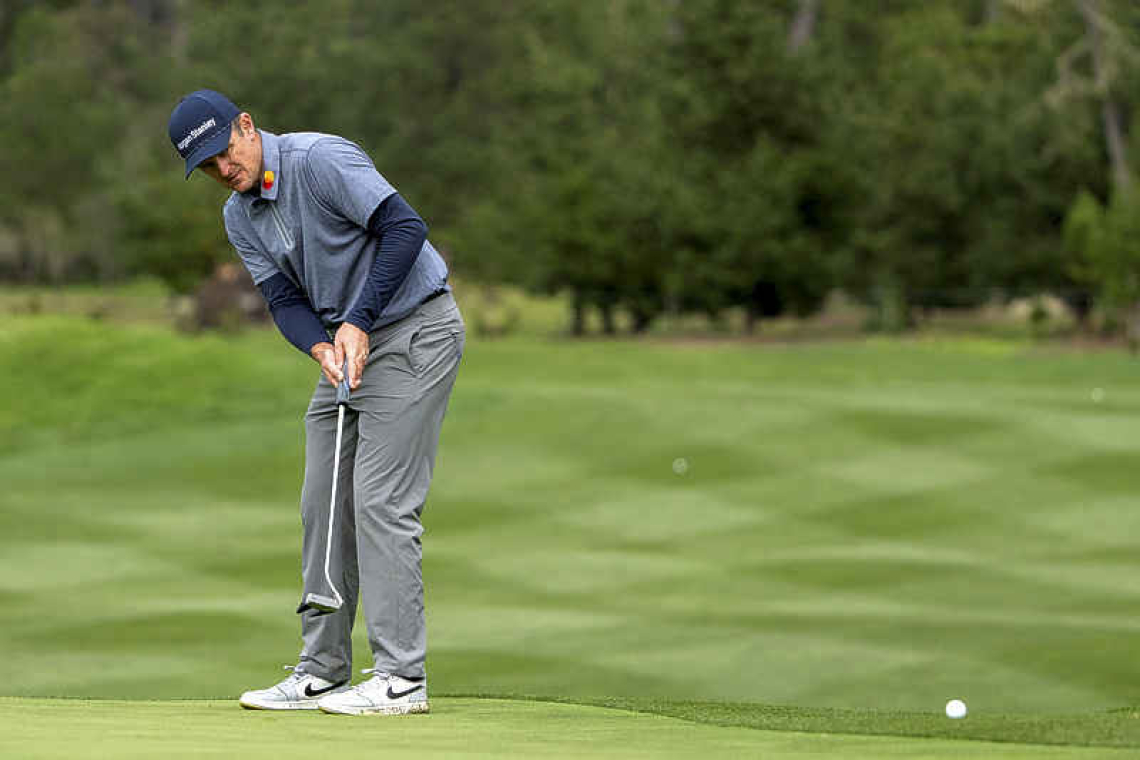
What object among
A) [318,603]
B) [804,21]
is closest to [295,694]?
[318,603]

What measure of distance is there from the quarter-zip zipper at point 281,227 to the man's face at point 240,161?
97 millimetres

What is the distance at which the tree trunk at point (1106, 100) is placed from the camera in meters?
40.3

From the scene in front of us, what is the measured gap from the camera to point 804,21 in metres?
55.7

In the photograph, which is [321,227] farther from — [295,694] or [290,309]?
[295,694]

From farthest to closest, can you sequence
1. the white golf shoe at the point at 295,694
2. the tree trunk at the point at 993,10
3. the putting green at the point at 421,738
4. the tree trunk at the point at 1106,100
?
the tree trunk at the point at 993,10 < the tree trunk at the point at 1106,100 < the white golf shoe at the point at 295,694 < the putting green at the point at 421,738

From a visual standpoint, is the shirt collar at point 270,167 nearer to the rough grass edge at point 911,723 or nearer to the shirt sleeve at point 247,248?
the shirt sleeve at point 247,248

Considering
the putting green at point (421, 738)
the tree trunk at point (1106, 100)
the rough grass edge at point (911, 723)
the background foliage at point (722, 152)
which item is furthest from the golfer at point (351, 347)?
the tree trunk at point (1106, 100)

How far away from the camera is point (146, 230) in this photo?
48.4 meters

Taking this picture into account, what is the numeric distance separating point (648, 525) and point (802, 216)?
2789 centimetres

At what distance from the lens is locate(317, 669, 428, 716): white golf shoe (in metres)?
6.18

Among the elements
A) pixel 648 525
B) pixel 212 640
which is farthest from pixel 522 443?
pixel 212 640

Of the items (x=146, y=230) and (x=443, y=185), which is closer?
(x=146, y=230)

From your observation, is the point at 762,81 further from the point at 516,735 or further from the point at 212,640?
the point at 516,735

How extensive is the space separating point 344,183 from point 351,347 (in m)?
0.49
